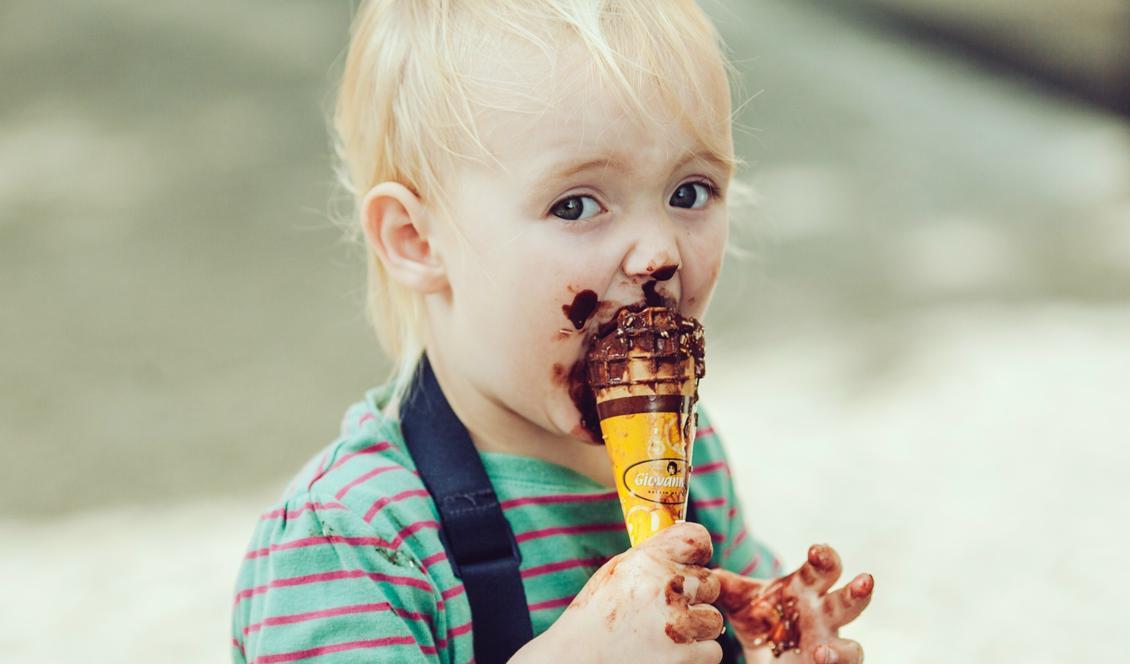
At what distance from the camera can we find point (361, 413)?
128 centimetres

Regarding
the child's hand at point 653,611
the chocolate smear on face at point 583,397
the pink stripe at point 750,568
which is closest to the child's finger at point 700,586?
the child's hand at point 653,611

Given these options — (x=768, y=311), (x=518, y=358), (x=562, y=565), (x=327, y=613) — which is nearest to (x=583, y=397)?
(x=518, y=358)

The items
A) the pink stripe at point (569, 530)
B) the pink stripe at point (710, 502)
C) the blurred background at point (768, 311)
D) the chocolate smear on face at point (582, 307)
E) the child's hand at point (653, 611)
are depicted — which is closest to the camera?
the child's hand at point (653, 611)

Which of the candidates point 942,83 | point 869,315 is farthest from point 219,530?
point 942,83

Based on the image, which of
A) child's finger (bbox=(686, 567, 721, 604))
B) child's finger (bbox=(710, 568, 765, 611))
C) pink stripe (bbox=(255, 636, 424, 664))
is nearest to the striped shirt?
pink stripe (bbox=(255, 636, 424, 664))

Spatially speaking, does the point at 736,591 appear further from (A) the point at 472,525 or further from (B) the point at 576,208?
(B) the point at 576,208

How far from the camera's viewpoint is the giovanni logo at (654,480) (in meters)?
1.07

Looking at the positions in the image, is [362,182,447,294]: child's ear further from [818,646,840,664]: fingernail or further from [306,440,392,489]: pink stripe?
[818,646,840,664]: fingernail

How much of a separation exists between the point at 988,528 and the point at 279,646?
1432mm

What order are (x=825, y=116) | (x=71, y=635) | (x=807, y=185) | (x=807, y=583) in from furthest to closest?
(x=825, y=116), (x=807, y=185), (x=71, y=635), (x=807, y=583)

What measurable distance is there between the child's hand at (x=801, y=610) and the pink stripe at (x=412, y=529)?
293 mm

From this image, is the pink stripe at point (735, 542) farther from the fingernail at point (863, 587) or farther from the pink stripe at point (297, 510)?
the pink stripe at point (297, 510)

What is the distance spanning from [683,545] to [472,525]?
23cm

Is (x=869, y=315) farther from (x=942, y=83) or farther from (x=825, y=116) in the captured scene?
(x=942, y=83)
